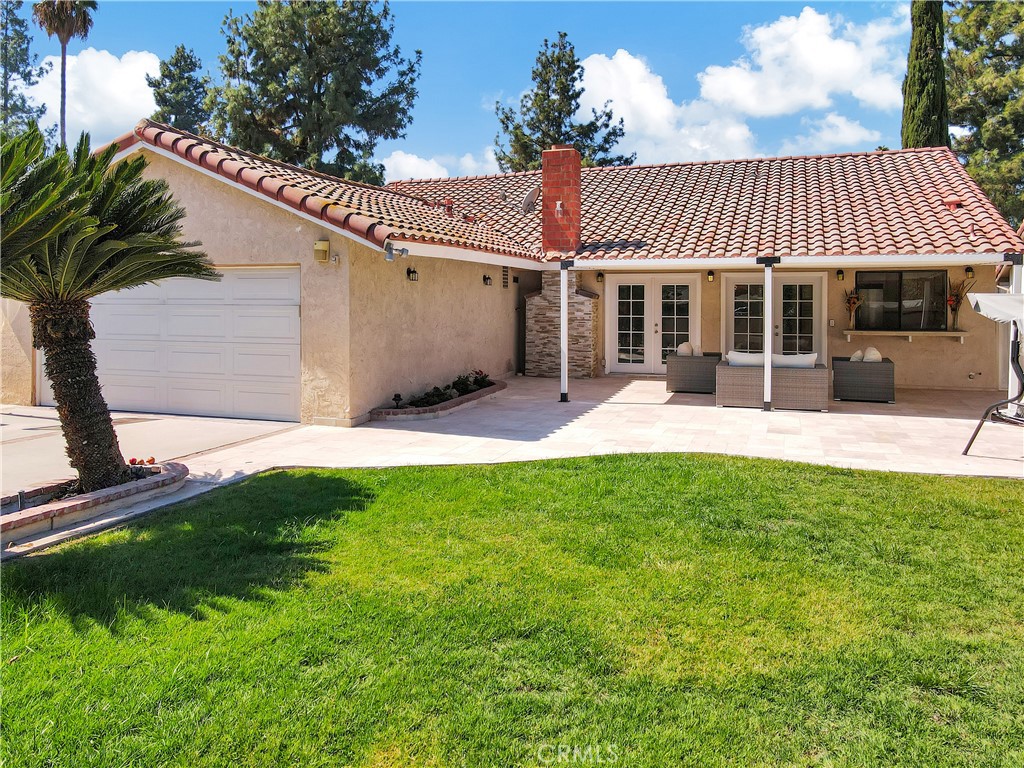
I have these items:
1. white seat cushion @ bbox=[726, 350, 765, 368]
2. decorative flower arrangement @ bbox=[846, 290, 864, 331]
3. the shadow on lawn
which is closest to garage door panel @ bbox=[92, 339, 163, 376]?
the shadow on lawn

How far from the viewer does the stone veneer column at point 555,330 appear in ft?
59.0

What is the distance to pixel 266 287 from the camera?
11.7 meters

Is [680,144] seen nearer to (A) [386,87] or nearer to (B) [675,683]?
(A) [386,87]

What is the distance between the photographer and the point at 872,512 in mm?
6777

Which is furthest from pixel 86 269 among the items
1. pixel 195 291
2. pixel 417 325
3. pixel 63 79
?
pixel 63 79

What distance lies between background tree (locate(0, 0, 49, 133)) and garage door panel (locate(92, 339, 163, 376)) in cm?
4384

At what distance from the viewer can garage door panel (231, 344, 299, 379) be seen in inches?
456

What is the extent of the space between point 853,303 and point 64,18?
3449 cm

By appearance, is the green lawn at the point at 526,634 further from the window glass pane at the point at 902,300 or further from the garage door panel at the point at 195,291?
the window glass pane at the point at 902,300

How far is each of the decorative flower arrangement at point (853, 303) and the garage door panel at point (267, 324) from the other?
11.7m

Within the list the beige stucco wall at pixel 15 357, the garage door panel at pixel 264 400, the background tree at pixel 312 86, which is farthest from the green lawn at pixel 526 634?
the background tree at pixel 312 86

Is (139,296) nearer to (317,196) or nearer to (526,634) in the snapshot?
(317,196)

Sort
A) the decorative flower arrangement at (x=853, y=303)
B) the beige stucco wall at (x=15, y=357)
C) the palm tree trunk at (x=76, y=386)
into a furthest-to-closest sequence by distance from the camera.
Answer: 1. the decorative flower arrangement at (x=853, y=303)
2. the beige stucco wall at (x=15, y=357)
3. the palm tree trunk at (x=76, y=386)

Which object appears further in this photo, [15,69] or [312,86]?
[15,69]
